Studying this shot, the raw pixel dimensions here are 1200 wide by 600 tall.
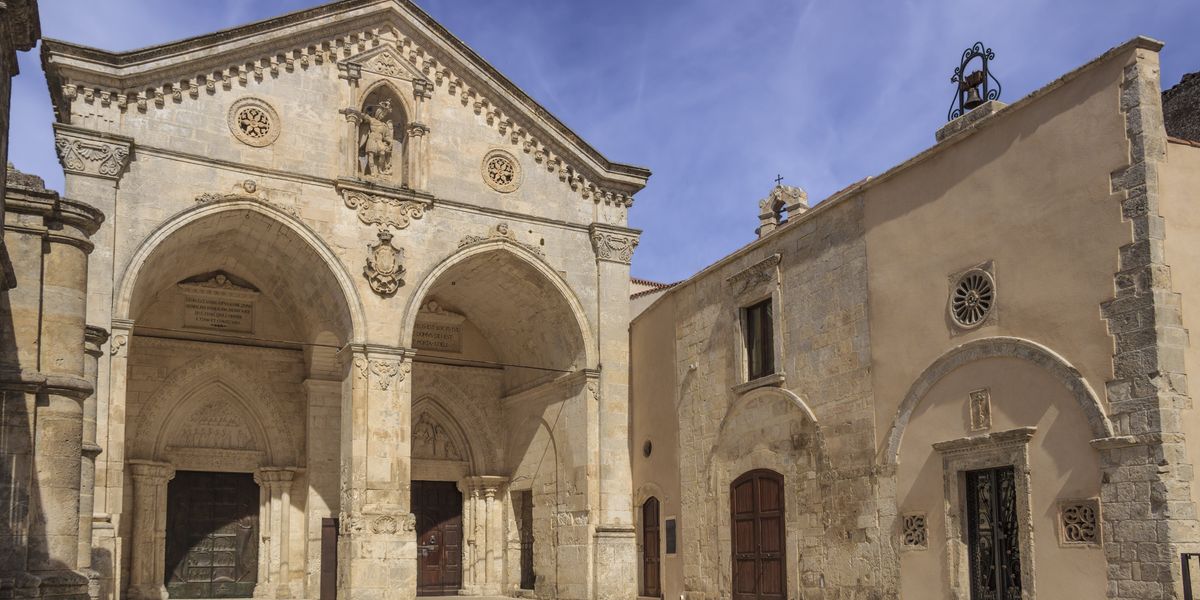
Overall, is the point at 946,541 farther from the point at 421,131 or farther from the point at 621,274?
the point at 421,131

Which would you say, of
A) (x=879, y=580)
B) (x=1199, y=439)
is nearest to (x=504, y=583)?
(x=879, y=580)

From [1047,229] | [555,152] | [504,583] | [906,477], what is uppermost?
[555,152]

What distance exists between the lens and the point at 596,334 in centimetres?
2025

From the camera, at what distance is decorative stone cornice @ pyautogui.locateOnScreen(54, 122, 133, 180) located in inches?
629

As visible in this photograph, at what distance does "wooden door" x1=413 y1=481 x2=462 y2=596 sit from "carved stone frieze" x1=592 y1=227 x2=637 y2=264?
585 cm

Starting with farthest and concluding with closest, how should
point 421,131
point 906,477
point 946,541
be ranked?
point 421,131
point 906,477
point 946,541

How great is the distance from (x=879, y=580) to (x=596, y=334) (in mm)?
7668

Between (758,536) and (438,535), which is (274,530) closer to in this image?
(438,535)

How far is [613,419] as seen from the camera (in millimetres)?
20031

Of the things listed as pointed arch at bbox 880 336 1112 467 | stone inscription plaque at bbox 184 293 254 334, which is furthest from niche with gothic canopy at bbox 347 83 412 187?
pointed arch at bbox 880 336 1112 467

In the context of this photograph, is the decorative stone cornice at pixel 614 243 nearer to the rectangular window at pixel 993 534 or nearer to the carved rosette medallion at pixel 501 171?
the carved rosette medallion at pixel 501 171

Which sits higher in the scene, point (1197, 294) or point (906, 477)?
point (1197, 294)

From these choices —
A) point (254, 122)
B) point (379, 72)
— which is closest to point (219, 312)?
point (254, 122)

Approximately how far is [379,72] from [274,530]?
27.2ft
